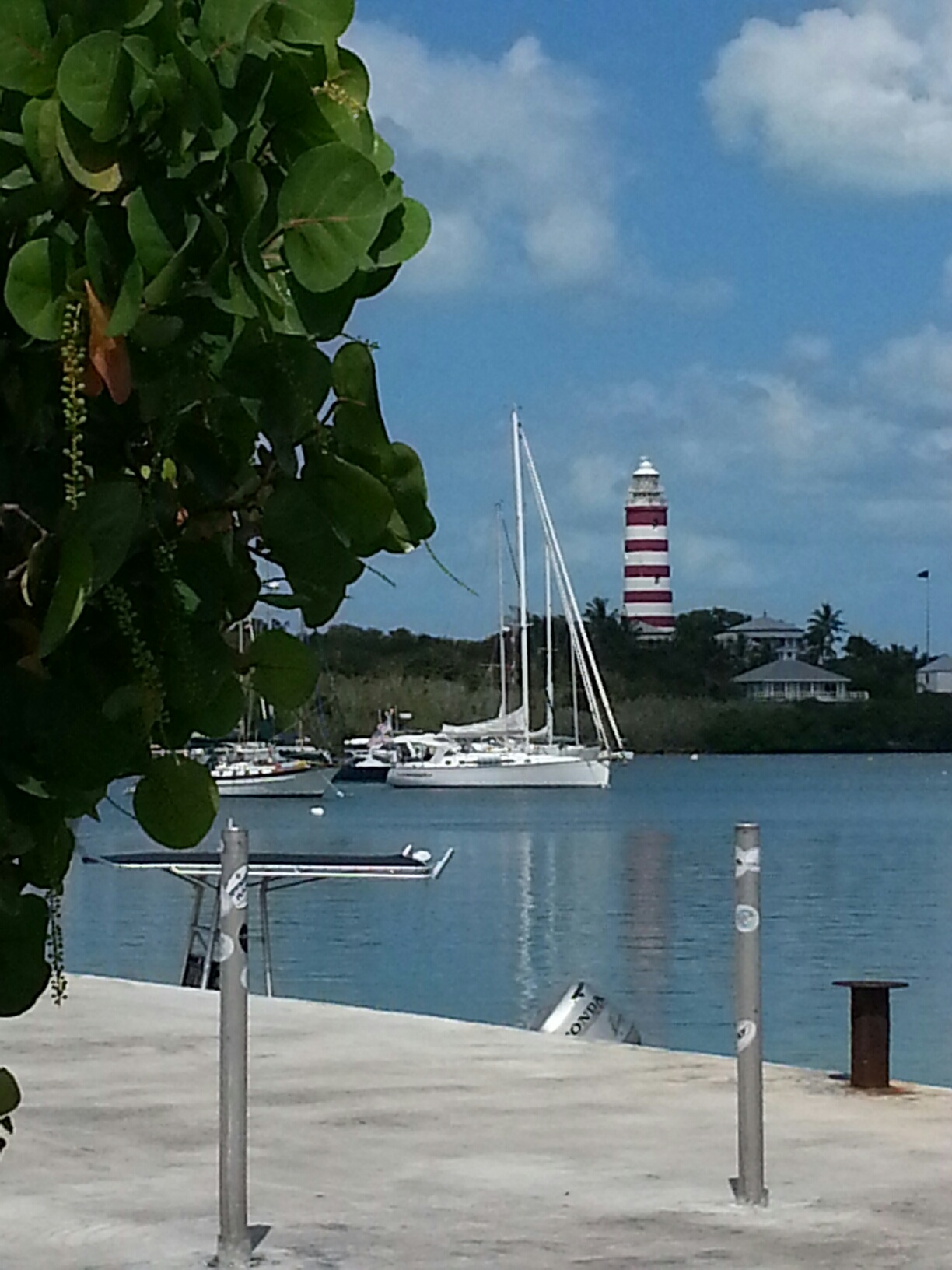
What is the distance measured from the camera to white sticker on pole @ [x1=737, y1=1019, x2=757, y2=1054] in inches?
236

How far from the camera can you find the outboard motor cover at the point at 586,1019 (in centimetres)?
1186

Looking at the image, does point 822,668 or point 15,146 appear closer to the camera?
point 15,146

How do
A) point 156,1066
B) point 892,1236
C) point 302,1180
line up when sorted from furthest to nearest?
point 156,1066 < point 302,1180 < point 892,1236

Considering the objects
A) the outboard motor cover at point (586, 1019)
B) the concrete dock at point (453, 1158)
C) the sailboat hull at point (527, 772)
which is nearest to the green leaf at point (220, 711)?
the concrete dock at point (453, 1158)

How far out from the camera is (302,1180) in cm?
653

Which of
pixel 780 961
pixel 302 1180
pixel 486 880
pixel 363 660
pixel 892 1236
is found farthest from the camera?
pixel 363 660

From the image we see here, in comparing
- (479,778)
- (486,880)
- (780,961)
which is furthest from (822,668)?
(780,961)

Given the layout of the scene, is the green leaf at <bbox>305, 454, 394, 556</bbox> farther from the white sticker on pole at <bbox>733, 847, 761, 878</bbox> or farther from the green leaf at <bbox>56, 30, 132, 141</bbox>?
the white sticker on pole at <bbox>733, 847, 761, 878</bbox>

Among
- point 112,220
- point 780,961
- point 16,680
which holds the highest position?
point 112,220

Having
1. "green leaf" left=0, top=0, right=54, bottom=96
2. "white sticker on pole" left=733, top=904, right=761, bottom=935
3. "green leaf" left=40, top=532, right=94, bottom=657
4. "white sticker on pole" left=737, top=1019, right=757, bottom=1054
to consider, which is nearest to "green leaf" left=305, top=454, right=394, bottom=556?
"green leaf" left=40, top=532, right=94, bottom=657

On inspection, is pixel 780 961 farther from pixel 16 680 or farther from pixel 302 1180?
pixel 16 680

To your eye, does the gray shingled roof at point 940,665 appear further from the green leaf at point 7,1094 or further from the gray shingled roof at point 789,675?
the green leaf at point 7,1094

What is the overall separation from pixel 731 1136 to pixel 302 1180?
4.84 feet

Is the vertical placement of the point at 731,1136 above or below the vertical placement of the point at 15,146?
below
